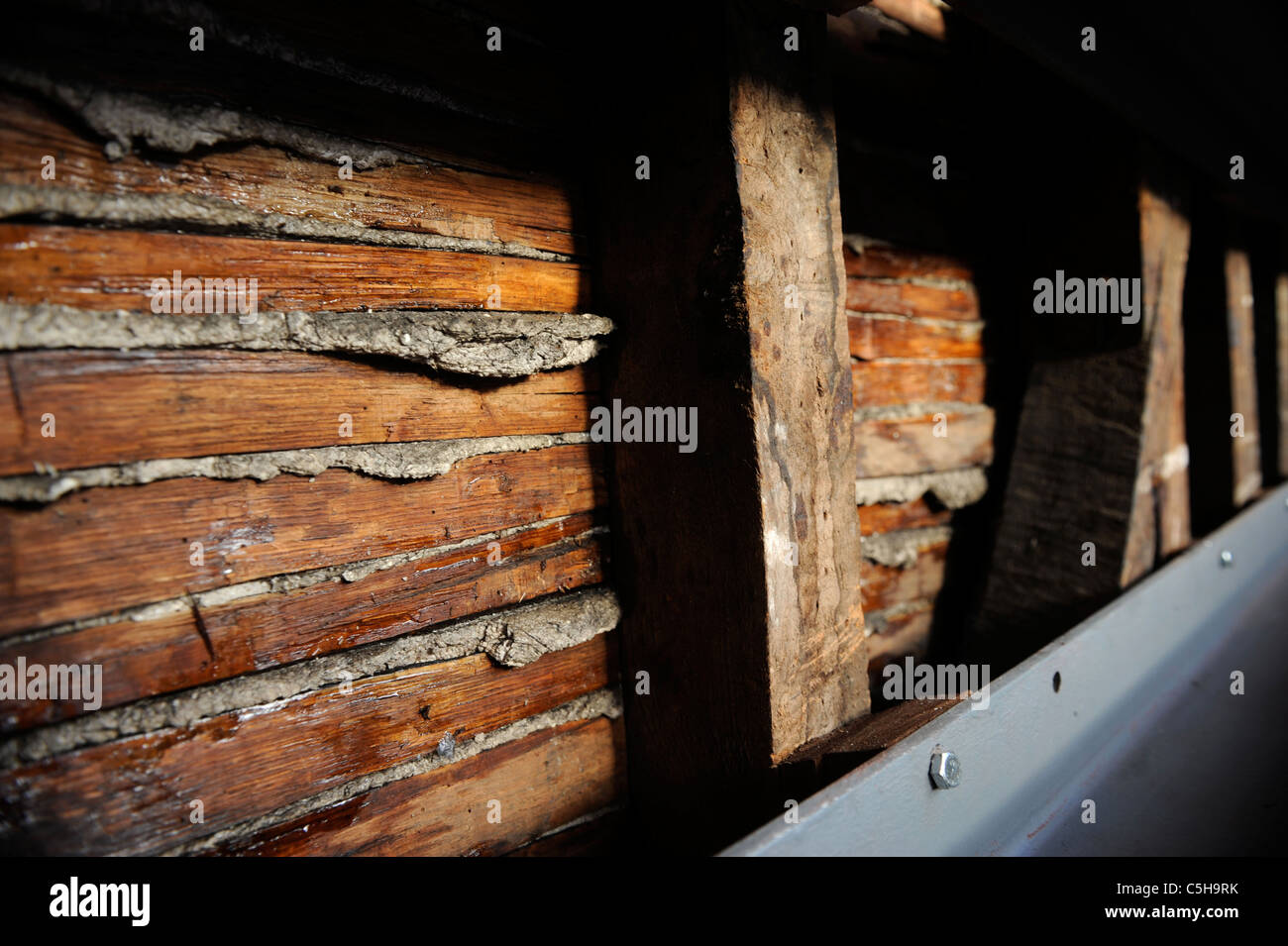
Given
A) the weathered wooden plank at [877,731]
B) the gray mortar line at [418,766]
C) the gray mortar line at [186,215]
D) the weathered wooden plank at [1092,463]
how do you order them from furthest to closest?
the weathered wooden plank at [1092,463] < the weathered wooden plank at [877,731] < the gray mortar line at [418,766] < the gray mortar line at [186,215]

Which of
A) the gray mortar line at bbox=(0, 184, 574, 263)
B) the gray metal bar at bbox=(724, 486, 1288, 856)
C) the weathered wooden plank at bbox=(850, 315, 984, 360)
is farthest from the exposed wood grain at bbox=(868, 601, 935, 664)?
the gray mortar line at bbox=(0, 184, 574, 263)

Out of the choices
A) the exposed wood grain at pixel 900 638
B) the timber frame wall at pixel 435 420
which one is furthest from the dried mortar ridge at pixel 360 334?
the exposed wood grain at pixel 900 638

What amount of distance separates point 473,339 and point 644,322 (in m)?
0.28

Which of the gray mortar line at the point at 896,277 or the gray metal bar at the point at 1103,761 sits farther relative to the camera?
the gray mortar line at the point at 896,277

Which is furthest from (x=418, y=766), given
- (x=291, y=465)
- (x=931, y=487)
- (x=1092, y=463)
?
(x=1092, y=463)

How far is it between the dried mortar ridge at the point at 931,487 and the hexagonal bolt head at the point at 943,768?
645 mm

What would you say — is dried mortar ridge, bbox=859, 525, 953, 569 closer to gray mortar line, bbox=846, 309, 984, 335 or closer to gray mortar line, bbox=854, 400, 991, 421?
gray mortar line, bbox=854, 400, 991, 421

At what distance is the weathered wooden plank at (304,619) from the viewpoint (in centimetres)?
76

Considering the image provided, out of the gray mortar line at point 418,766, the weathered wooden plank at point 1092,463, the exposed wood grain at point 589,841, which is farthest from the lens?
the weathered wooden plank at point 1092,463

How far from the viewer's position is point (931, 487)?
5.66 feet

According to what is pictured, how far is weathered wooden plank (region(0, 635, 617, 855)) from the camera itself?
74 centimetres

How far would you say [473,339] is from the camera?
983 millimetres

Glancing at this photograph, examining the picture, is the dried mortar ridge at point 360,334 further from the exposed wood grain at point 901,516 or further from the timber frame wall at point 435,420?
the exposed wood grain at point 901,516
